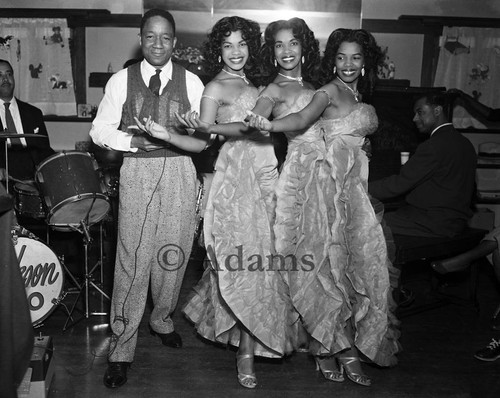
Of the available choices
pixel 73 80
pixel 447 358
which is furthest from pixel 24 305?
pixel 73 80

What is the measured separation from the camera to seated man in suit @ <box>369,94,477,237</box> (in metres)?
4.41

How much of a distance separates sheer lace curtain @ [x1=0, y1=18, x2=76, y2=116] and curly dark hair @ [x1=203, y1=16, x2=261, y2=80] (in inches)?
137

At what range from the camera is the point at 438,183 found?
448cm

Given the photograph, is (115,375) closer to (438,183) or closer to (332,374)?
(332,374)

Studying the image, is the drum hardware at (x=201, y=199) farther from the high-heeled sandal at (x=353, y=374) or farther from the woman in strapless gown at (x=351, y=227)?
the high-heeled sandal at (x=353, y=374)

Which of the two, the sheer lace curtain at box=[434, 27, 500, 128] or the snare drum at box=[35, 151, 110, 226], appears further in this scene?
the sheer lace curtain at box=[434, 27, 500, 128]

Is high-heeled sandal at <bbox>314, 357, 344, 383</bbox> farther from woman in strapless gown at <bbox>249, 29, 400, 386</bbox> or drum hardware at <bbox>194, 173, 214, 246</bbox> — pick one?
drum hardware at <bbox>194, 173, 214, 246</bbox>

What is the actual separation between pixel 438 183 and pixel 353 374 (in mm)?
1835

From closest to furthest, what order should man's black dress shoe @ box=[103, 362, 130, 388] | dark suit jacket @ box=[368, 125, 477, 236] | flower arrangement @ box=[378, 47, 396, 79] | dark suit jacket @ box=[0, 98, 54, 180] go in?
man's black dress shoe @ box=[103, 362, 130, 388] < dark suit jacket @ box=[368, 125, 477, 236] < dark suit jacket @ box=[0, 98, 54, 180] < flower arrangement @ box=[378, 47, 396, 79]

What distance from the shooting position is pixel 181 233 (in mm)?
3266

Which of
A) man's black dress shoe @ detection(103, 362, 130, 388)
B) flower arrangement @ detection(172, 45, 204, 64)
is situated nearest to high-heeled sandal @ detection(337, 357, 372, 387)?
man's black dress shoe @ detection(103, 362, 130, 388)

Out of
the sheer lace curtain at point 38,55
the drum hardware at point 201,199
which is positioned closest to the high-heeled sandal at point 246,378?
the drum hardware at point 201,199

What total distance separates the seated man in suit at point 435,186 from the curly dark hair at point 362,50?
1.16 metres

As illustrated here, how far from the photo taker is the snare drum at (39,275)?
3707 mm
